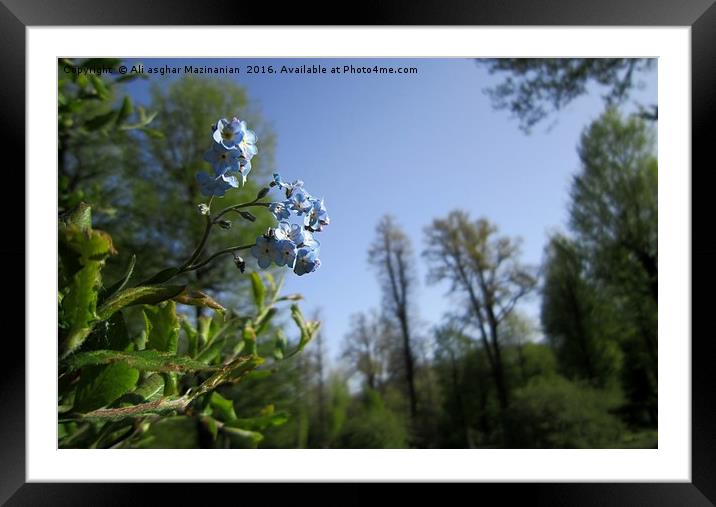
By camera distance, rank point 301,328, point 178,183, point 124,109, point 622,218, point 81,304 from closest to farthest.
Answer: point 81,304 < point 301,328 < point 124,109 < point 178,183 < point 622,218

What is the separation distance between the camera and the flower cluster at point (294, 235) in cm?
43

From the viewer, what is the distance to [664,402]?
0.57 meters

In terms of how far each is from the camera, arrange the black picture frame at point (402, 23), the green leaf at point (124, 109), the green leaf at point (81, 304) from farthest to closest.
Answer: the green leaf at point (124, 109) → the black picture frame at point (402, 23) → the green leaf at point (81, 304)

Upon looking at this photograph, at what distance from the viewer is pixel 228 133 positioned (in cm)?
43

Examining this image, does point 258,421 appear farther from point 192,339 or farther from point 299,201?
point 299,201

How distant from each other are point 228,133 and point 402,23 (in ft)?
0.64

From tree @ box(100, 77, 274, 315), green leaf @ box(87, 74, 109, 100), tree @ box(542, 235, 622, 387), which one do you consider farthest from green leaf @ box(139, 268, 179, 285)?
tree @ box(542, 235, 622, 387)

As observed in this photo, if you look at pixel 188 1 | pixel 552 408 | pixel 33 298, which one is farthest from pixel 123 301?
pixel 552 408

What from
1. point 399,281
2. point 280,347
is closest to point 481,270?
point 399,281

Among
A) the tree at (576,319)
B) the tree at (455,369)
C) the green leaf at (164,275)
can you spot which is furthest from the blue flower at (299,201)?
the tree at (576,319)

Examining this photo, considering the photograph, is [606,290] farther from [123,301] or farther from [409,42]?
[123,301]

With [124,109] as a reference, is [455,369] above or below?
below

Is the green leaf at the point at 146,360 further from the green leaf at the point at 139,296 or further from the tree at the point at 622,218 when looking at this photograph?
the tree at the point at 622,218

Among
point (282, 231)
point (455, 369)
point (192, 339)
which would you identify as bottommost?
point (455, 369)
